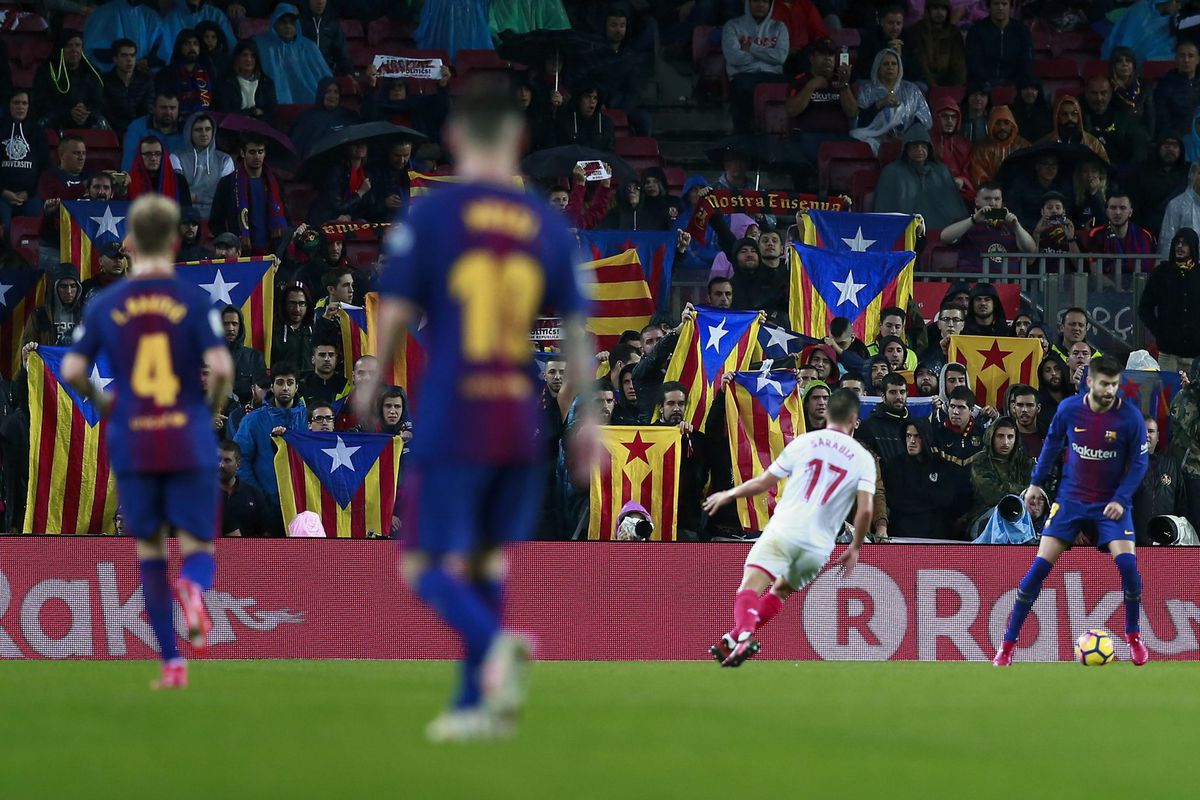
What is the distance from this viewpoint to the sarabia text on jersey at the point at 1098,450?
13297mm

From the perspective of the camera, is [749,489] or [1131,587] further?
[1131,587]

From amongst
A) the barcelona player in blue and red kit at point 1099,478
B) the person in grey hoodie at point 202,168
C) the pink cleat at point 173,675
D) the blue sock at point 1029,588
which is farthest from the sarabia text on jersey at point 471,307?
the person in grey hoodie at point 202,168

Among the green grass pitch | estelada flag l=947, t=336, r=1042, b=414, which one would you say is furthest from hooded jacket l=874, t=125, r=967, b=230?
the green grass pitch

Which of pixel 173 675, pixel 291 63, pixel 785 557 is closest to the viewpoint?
pixel 173 675

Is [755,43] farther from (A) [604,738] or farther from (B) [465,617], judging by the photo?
(B) [465,617]

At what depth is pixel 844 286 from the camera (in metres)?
17.7

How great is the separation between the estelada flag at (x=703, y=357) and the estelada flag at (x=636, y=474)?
1297mm

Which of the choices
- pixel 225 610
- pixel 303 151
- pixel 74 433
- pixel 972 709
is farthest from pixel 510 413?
pixel 303 151

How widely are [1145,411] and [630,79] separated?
7161 mm

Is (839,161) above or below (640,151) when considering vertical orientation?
below

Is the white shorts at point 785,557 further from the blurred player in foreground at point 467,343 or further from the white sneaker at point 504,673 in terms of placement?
the white sneaker at point 504,673

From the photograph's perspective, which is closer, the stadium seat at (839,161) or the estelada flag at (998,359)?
the estelada flag at (998,359)

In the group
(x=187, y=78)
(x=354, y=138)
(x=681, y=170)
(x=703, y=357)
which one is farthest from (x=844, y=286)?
(x=187, y=78)

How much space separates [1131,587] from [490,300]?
8.61 metres
